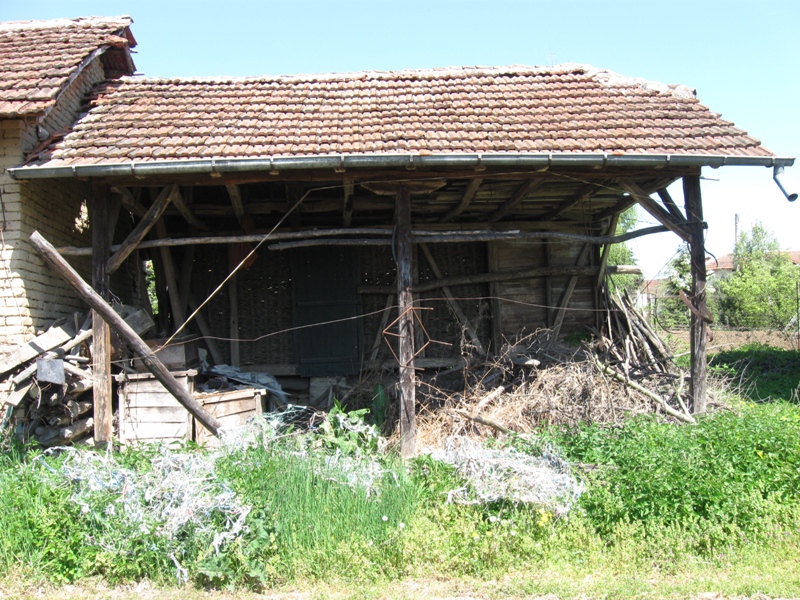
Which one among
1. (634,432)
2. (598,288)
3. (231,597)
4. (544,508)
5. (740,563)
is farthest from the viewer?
(598,288)

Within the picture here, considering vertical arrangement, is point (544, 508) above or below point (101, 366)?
below

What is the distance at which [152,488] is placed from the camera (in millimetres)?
4488

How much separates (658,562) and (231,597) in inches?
124

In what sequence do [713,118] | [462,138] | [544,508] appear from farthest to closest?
[713,118], [462,138], [544,508]

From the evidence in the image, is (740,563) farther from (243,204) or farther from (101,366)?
(243,204)

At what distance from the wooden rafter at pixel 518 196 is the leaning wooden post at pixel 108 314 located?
14.1ft

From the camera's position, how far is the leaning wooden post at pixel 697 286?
252 inches

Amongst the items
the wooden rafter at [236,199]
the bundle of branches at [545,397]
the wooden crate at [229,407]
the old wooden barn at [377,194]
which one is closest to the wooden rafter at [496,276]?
the old wooden barn at [377,194]

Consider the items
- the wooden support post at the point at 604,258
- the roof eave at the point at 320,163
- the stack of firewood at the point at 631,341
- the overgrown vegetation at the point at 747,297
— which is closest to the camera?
the roof eave at the point at 320,163

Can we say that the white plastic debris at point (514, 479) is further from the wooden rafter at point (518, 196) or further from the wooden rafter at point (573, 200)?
the wooden rafter at point (573, 200)

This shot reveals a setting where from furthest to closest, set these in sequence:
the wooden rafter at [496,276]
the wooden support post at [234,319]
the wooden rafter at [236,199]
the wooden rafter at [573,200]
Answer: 1. the wooden rafter at [496,276]
2. the wooden support post at [234,319]
3. the wooden rafter at [573,200]
4. the wooden rafter at [236,199]

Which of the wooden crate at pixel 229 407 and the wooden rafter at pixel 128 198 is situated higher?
the wooden rafter at pixel 128 198

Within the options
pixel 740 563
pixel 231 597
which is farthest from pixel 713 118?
Result: pixel 231 597

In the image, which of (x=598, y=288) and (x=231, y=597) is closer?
(x=231, y=597)
